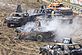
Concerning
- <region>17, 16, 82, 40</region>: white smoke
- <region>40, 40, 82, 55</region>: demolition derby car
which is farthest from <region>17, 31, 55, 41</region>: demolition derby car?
<region>40, 40, 82, 55</region>: demolition derby car

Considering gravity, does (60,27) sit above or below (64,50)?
below

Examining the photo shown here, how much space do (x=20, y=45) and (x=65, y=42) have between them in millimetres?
3656

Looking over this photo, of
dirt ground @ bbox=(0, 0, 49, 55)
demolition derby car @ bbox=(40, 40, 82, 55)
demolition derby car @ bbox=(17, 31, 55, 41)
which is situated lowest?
dirt ground @ bbox=(0, 0, 49, 55)

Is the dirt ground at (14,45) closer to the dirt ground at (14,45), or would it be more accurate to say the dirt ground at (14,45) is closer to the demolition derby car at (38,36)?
the dirt ground at (14,45)

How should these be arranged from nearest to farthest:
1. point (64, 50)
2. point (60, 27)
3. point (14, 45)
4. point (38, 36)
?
point (64, 50) < point (14, 45) < point (38, 36) < point (60, 27)

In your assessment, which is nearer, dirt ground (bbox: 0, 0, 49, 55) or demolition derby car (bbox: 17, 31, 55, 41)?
dirt ground (bbox: 0, 0, 49, 55)

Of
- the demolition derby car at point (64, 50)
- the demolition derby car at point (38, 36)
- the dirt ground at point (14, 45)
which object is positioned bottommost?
the dirt ground at point (14, 45)

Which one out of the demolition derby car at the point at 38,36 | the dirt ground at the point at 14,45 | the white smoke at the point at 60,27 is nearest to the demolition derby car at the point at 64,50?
the dirt ground at the point at 14,45

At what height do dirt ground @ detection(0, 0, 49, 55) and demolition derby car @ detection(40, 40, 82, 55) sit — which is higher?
demolition derby car @ detection(40, 40, 82, 55)

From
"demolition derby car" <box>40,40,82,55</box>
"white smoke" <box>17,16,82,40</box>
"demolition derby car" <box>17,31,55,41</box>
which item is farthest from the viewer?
"white smoke" <box>17,16,82,40</box>

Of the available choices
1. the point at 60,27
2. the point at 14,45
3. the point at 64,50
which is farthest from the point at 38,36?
the point at 64,50

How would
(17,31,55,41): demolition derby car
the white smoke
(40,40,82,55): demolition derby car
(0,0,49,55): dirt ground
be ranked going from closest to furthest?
(40,40,82,55): demolition derby car, (0,0,49,55): dirt ground, (17,31,55,41): demolition derby car, the white smoke

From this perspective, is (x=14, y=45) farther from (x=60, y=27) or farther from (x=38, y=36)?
(x=60, y=27)

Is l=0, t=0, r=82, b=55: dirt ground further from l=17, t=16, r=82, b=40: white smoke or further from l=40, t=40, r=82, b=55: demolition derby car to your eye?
l=40, t=40, r=82, b=55: demolition derby car
